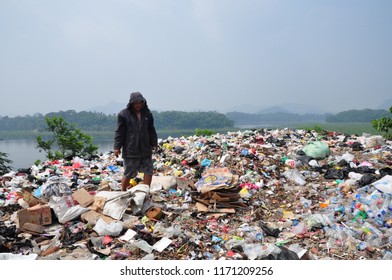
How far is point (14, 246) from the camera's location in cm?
315

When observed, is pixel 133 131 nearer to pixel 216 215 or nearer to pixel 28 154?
pixel 216 215

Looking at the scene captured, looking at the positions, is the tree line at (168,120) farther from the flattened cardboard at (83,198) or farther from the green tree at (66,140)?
the flattened cardboard at (83,198)

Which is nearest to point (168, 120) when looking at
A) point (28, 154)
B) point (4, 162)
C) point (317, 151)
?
point (28, 154)

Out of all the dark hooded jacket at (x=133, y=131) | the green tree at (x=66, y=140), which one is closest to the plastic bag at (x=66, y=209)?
the dark hooded jacket at (x=133, y=131)

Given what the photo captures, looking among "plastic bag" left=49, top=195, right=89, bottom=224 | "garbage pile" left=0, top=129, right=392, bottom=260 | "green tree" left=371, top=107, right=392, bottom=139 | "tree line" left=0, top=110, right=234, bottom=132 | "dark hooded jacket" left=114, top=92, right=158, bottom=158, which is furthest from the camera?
"tree line" left=0, top=110, right=234, bottom=132

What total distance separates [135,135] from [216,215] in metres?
1.52

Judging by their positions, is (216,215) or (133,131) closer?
(216,215)

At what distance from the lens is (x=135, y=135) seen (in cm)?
412

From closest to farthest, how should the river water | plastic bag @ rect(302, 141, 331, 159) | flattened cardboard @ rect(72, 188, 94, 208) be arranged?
1. flattened cardboard @ rect(72, 188, 94, 208)
2. plastic bag @ rect(302, 141, 331, 159)
3. the river water

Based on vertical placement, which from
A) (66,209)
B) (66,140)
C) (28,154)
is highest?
(66,140)

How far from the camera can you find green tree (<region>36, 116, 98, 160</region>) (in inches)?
663

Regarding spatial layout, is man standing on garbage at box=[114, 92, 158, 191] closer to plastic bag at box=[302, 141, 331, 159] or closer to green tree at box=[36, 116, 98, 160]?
plastic bag at box=[302, 141, 331, 159]

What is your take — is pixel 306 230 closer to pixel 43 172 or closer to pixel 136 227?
pixel 136 227

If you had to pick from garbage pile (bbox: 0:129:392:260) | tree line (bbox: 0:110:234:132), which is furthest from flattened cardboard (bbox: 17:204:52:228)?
tree line (bbox: 0:110:234:132)
